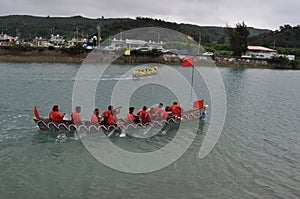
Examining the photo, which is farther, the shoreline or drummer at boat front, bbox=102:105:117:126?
the shoreline

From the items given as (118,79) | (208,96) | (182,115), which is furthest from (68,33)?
(182,115)

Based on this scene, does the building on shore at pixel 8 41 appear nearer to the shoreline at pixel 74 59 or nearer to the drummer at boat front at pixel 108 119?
the shoreline at pixel 74 59

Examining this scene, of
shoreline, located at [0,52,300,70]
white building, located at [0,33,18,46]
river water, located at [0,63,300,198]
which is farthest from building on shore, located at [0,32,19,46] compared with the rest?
river water, located at [0,63,300,198]

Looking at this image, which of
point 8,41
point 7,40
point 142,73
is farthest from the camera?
point 7,40

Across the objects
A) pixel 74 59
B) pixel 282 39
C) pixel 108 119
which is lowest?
pixel 108 119

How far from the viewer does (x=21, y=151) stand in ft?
51.7

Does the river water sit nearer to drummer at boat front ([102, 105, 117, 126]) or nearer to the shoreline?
drummer at boat front ([102, 105, 117, 126])

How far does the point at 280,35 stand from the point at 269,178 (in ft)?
539

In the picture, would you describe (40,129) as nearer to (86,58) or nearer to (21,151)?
(21,151)

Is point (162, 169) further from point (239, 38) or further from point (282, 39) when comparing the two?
point (282, 39)

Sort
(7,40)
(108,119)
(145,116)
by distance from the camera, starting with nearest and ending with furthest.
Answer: (108,119), (145,116), (7,40)

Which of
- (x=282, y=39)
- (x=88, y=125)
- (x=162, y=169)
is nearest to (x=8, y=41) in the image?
(x=88, y=125)

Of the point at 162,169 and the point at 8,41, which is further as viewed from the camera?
the point at 8,41

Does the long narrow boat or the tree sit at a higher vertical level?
the tree
